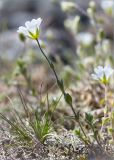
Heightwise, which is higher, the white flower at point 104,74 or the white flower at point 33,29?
the white flower at point 33,29

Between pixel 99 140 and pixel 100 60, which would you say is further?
pixel 100 60

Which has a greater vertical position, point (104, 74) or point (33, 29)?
point (33, 29)

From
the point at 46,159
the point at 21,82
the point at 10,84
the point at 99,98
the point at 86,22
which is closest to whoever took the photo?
the point at 46,159

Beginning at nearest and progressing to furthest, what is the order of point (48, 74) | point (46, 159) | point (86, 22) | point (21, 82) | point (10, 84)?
1. point (46, 159)
2. point (10, 84)
3. point (21, 82)
4. point (48, 74)
5. point (86, 22)

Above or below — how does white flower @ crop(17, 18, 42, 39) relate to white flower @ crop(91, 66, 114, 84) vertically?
above

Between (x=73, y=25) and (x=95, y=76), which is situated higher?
(x=73, y=25)

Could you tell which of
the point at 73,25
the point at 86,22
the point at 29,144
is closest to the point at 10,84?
the point at 73,25

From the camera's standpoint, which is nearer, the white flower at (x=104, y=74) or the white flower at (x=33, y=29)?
the white flower at (x=33, y=29)

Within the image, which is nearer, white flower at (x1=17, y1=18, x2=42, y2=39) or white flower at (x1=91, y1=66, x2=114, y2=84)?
white flower at (x1=17, y1=18, x2=42, y2=39)

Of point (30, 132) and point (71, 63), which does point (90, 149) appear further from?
point (71, 63)

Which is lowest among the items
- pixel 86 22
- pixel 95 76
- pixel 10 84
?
pixel 95 76

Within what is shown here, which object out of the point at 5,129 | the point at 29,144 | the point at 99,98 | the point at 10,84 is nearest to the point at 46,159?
the point at 29,144
